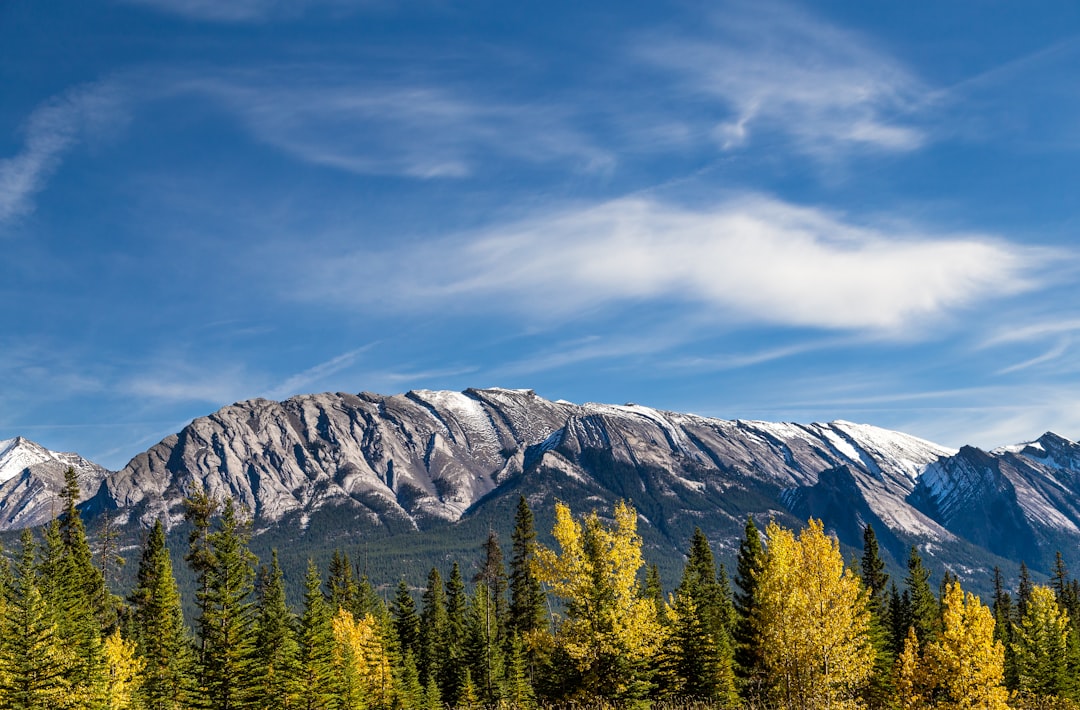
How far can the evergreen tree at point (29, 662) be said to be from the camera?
1949 inches

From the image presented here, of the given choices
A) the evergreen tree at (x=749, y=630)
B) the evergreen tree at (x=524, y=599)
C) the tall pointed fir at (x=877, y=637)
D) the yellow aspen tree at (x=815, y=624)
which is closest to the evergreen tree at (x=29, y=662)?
the yellow aspen tree at (x=815, y=624)

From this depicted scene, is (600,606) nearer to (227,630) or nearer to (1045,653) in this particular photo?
(227,630)

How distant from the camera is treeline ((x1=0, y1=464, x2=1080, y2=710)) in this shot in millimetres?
37406

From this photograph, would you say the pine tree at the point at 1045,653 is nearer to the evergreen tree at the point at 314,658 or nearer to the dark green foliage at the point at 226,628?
the evergreen tree at the point at 314,658

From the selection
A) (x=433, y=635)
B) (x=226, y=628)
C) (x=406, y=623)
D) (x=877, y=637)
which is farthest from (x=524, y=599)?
(x=877, y=637)

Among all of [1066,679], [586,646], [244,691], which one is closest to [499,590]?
[244,691]

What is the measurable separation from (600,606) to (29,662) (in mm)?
36621

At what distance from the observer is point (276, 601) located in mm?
67438

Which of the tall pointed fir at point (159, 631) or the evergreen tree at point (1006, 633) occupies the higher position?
the tall pointed fir at point (159, 631)

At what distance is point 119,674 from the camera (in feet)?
204

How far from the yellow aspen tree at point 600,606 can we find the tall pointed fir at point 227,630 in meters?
33.6

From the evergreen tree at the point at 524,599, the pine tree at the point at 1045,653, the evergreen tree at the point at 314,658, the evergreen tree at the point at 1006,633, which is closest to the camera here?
the evergreen tree at the point at 314,658

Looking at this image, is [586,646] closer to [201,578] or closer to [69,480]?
[201,578]

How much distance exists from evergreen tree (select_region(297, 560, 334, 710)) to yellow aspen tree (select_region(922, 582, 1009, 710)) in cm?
4473
